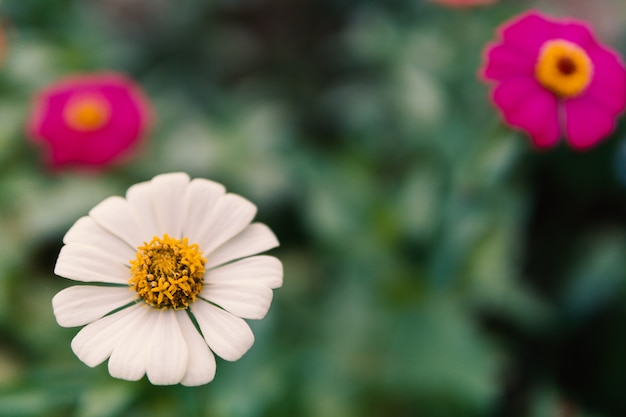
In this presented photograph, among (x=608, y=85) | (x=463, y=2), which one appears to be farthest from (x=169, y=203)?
(x=463, y=2)

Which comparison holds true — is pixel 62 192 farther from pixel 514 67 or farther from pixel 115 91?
pixel 514 67

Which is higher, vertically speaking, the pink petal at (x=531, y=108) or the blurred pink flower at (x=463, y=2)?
the blurred pink flower at (x=463, y=2)

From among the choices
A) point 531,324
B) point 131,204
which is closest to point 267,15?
point 531,324

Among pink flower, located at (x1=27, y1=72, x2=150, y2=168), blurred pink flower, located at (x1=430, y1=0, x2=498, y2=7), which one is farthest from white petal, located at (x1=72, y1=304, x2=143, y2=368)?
blurred pink flower, located at (x1=430, y1=0, x2=498, y2=7)

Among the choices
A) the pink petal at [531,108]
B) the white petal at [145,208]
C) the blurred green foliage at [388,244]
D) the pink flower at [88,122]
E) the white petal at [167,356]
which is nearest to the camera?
the white petal at [167,356]

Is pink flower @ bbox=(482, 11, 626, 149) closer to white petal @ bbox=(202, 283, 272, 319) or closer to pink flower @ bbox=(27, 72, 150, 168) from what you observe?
white petal @ bbox=(202, 283, 272, 319)

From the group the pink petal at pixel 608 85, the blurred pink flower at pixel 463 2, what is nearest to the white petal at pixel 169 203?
the pink petal at pixel 608 85

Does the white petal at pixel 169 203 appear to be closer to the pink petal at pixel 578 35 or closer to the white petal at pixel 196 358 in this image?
the white petal at pixel 196 358
